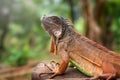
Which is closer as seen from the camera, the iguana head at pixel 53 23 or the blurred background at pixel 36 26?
the iguana head at pixel 53 23

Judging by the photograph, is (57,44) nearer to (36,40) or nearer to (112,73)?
(112,73)

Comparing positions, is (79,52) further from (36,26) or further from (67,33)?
(36,26)

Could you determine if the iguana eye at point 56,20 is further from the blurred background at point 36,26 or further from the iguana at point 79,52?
the blurred background at point 36,26

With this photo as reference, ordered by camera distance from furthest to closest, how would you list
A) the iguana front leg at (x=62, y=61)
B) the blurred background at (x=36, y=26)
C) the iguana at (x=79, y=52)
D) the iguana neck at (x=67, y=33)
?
the blurred background at (x=36, y=26)
the iguana neck at (x=67, y=33)
the iguana front leg at (x=62, y=61)
the iguana at (x=79, y=52)

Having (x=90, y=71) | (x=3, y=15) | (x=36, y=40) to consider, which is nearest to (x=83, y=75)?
(x=90, y=71)

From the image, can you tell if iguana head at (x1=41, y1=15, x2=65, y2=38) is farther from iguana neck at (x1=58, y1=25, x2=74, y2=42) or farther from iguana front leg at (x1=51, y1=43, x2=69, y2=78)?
iguana front leg at (x1=51, y1=43, x2=69, y2=78)

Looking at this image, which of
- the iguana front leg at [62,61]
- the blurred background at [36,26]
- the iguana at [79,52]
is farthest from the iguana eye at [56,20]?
the blurred background at [36,26]

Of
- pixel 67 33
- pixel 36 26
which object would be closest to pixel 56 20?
pixel 67 33
